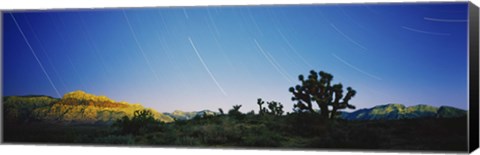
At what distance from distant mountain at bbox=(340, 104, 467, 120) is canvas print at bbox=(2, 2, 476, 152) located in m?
0.01

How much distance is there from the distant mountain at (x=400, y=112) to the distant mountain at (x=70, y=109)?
242 centimetres

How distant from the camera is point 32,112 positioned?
12.7 metres

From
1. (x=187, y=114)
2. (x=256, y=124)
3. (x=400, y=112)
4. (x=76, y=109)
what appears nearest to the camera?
(x=400, y=112)

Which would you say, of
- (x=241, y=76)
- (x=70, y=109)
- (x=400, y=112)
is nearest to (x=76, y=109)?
(x=70, y=109)

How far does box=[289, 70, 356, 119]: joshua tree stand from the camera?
11.6m

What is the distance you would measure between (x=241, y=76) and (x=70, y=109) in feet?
7.85

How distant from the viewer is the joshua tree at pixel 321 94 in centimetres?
1163

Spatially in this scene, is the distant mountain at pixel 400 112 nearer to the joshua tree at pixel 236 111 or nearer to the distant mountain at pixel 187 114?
the joshua tree at pixel 236 111

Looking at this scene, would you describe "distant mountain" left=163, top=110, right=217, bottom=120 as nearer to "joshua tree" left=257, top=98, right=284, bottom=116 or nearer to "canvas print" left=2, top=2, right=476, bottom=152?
"canvas print" left=2, top=2, right=476, bottom=152

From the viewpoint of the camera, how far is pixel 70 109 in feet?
41.2

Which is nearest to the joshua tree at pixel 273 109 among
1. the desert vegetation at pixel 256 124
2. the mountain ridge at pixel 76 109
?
the desert vegetation at pixel 256 124

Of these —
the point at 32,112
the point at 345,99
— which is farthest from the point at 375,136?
the point at 32,112

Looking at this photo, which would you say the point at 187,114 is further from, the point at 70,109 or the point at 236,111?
the point at 70,109

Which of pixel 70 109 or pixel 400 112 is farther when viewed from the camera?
pixel 70 109
